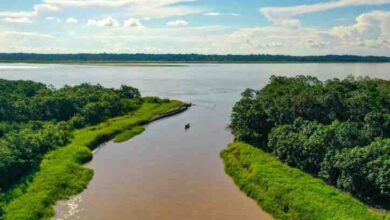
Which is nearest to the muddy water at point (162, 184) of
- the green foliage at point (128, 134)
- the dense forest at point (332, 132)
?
the green foliage at point (128, 134)

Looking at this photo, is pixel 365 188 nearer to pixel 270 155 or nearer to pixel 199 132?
pixel 270 155

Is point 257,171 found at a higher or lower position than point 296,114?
lower

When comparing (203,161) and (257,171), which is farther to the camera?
(203,161)

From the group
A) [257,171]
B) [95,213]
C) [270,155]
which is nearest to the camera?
[95,213]

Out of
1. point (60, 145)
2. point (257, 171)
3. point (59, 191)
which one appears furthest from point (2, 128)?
point (257, 171)

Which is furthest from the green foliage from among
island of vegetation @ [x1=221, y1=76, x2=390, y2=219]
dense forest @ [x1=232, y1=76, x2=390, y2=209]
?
dense forest @ [x1=232, y1=76, x2=390, y2=209]

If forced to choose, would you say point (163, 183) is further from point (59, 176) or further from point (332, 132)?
point (332, 132)

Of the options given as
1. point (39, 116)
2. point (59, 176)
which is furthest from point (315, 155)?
point (39, 116)
